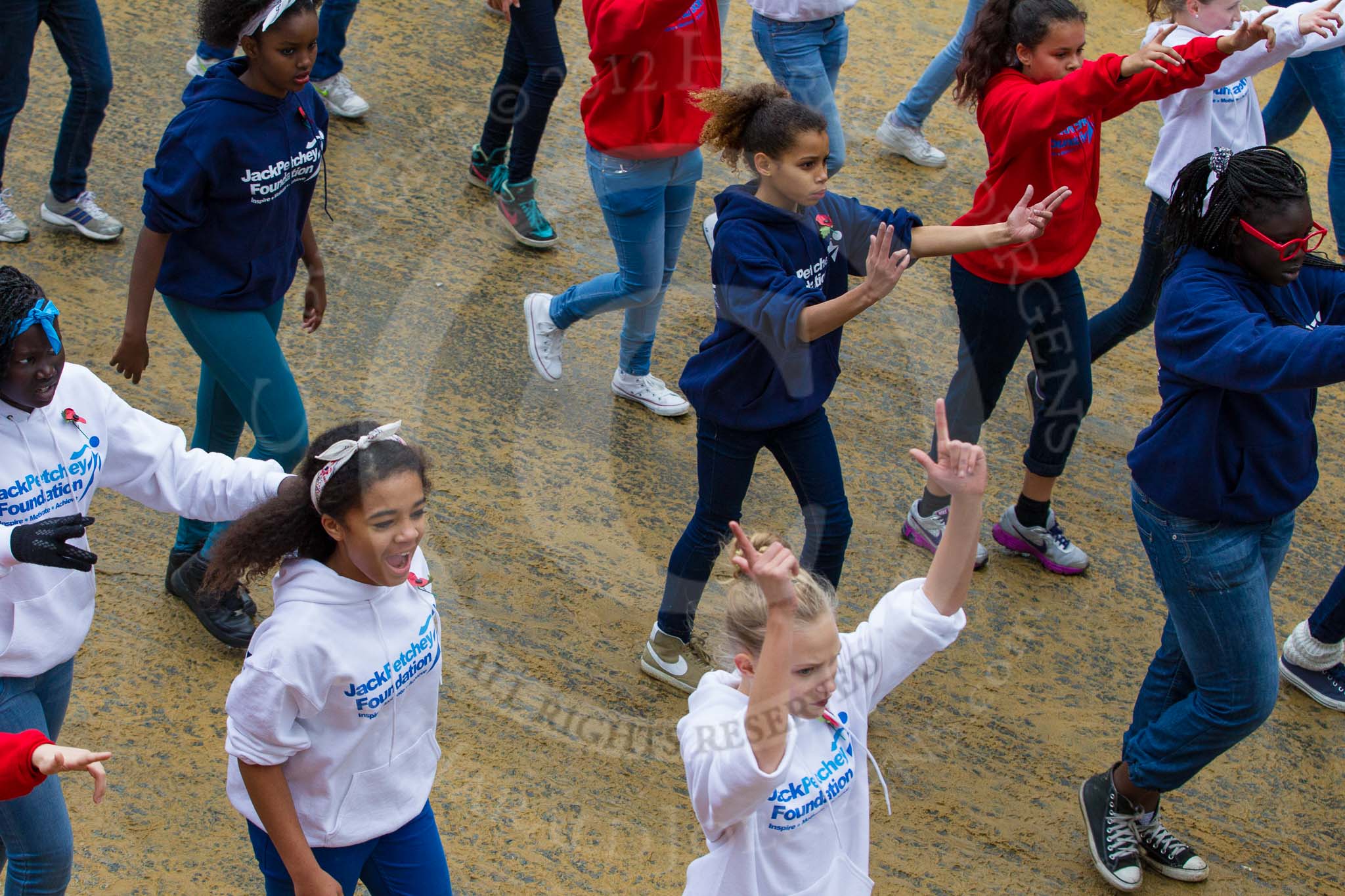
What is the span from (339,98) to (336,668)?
4442mm

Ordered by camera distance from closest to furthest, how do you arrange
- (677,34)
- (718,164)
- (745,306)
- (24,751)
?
(24,751), (745,306), (677,34), (718,164)

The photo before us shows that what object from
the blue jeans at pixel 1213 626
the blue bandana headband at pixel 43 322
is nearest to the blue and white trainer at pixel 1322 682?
the blue jeans at pixel 1213 626

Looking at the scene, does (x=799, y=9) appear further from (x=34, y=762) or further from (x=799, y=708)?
(x=34, y=762)

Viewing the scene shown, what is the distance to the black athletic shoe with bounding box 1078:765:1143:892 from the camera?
141 inches

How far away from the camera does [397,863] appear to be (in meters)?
2.70

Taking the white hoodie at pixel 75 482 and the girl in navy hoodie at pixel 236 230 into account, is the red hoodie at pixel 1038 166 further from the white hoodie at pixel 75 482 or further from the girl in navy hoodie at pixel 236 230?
the white hoodie at pixel 75 482

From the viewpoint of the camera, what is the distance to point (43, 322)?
2664 mm

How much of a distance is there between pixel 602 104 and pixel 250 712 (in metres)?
2.79

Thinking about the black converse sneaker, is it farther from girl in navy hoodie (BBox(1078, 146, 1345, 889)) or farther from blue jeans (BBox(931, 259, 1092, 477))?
blue jeans (BBox(931, 259, 1092, 477))

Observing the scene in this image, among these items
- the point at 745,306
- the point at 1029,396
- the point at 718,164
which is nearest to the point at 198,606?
the point at 745,306

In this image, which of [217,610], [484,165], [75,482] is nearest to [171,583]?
[217,610]

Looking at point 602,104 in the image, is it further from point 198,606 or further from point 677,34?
point 198,606

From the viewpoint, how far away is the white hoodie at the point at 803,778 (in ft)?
7.26

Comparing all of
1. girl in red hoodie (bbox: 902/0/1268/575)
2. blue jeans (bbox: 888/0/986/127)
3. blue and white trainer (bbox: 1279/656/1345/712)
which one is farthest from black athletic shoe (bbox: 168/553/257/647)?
blue jeans (bbox: 888/0/986/127)
